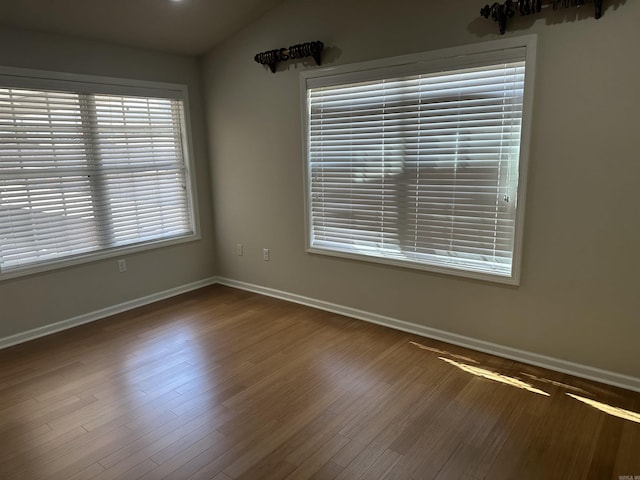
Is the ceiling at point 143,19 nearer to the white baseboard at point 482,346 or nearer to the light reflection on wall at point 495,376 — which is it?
the white baseboard at point 482,346

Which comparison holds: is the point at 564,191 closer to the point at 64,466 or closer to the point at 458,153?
the point at 458,153

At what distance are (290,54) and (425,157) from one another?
1434 mm

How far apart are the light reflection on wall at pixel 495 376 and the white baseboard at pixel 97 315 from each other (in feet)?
9.01

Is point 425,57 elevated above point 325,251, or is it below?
above

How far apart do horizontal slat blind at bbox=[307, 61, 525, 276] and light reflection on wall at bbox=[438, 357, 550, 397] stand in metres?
0.65

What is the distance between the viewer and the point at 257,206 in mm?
4184

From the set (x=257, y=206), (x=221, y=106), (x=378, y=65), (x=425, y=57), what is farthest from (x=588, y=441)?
(x=221, y=106)

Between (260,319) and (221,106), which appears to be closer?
(260,319)

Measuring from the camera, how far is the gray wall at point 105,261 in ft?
10.6

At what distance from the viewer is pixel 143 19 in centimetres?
337

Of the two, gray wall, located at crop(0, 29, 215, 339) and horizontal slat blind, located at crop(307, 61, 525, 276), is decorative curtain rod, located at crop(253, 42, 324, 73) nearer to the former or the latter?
horizontal slat blind, located at crop(307, 61, 525, 276)

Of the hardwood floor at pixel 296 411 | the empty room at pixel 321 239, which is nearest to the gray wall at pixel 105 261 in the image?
the empty room at pixel 321 239

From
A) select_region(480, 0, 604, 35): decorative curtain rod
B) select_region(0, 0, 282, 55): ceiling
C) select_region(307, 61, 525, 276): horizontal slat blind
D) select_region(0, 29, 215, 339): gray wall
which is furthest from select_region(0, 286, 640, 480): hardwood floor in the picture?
select_region(0, 0, 282, 55): ceiling

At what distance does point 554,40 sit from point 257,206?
2.74m
